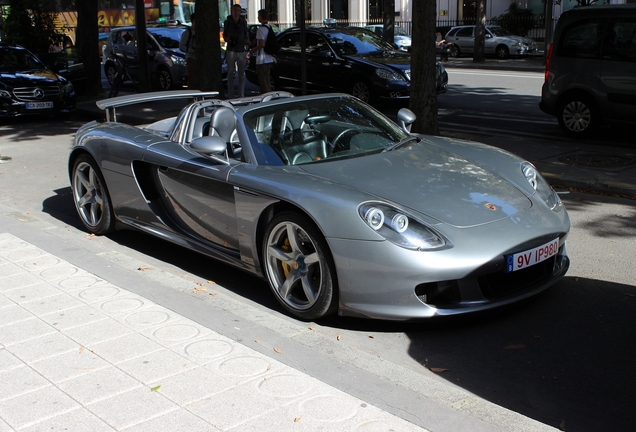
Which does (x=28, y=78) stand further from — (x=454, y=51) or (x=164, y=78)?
(x=454, y=51)

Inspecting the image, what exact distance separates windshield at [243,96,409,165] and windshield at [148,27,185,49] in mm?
14915

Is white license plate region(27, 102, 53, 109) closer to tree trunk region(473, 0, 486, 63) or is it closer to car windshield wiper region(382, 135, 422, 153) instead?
car windshield wiper region(382, 135, 422, 153)

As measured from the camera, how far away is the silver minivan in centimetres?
1027

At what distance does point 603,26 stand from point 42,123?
10.7 metres

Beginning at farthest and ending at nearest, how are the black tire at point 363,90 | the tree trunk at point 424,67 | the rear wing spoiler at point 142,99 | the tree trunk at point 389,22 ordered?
the tree trunk at point 389,22 → the black tire at point 363,90 → the tree trunk at point 424,67 → the rear wing spoiler at point 142,99

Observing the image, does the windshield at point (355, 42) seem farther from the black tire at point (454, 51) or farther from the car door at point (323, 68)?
the black tire at point (454, 51)

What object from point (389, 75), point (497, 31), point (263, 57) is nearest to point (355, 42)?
point (389, 75)

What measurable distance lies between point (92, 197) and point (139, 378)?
337cm

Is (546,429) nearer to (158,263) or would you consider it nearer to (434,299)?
(434,299)

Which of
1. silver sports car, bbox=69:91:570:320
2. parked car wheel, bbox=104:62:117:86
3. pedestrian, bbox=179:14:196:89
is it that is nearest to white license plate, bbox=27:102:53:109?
pedestrian, bbox=179:14:196:89

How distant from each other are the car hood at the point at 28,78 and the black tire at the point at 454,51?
72.6ft

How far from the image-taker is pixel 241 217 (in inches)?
194

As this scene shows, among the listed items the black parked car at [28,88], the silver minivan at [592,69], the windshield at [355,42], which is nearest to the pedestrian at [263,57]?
the windshield at [355,42]

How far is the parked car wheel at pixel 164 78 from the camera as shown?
19.2m
